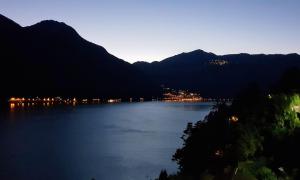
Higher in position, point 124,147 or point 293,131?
point 293,131

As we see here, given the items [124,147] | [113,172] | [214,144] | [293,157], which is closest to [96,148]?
[124,147]

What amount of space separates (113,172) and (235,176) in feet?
91.0

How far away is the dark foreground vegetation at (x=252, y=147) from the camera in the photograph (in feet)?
69.8

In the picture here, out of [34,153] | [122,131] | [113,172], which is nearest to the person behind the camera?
[113,172]

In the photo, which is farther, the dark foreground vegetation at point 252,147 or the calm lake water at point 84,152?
the calm lake water at point 84,152

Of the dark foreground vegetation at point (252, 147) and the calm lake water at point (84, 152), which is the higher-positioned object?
the dark foreground vegetation at point (252, 147)

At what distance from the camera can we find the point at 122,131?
86.5 meters

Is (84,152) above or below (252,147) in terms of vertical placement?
below

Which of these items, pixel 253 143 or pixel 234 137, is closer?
pixel 253 143

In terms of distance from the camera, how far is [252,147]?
78.2 ft

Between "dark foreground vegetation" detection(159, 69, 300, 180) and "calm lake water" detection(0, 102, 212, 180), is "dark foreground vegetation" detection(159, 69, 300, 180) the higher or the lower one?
the higher one

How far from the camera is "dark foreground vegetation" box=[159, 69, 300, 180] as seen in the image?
837 inches

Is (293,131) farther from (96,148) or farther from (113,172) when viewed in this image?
(96,148)

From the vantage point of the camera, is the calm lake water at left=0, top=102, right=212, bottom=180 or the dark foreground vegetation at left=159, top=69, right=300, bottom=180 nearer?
the dark foreground vegetation at left=159, top=69, right=300, bottom=180
